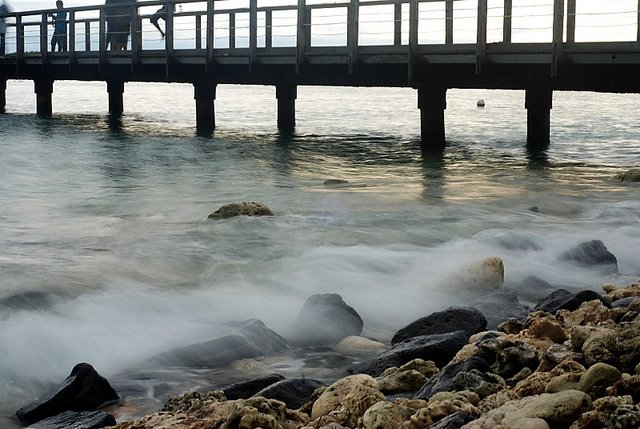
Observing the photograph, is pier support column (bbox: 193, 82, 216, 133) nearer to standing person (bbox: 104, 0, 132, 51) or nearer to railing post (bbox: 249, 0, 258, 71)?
standing person (bbox: 104, 0, 132, 51)

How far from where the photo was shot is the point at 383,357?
4.84 meters

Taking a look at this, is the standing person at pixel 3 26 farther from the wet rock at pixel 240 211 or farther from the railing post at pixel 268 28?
the wet rock at pixel 240 211

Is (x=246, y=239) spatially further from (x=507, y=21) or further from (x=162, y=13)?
(x=162, y=13)

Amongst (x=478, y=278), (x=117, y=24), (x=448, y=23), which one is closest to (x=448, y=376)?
(x=478, y=278)

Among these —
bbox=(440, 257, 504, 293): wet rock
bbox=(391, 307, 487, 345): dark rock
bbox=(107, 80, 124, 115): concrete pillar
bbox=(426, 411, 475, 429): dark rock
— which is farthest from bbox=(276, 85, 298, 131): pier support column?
bbox=(426, 411, 475, 429): dark rock

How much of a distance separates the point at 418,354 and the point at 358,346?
682mm

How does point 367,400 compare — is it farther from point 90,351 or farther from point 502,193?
point 502,193

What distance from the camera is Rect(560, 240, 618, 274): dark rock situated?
7.55 metres

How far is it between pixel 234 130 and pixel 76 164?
29.9ft

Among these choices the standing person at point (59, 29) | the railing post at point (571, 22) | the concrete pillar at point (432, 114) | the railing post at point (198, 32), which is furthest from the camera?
the standing person at point (59, 29)

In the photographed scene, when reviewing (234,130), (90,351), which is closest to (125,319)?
(90,351)

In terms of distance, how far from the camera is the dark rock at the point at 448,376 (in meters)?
4.08

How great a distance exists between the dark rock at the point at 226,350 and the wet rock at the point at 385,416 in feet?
5.39

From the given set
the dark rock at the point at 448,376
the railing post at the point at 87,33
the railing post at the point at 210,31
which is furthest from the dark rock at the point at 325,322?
the railing post at the point at 87,33
